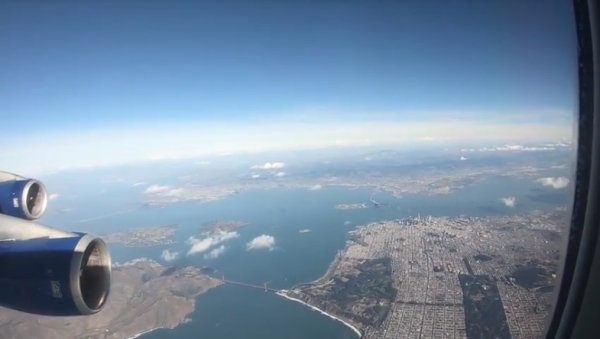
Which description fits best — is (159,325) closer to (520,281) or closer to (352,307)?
(352,307)

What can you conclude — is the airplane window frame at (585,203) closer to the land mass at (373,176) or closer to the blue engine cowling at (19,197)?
the blue engine cowling at (19,197)

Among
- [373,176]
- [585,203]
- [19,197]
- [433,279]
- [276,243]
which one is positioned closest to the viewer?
[585,203]

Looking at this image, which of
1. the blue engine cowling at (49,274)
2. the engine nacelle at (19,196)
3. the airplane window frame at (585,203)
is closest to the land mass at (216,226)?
the engine nacelle at (19,196)

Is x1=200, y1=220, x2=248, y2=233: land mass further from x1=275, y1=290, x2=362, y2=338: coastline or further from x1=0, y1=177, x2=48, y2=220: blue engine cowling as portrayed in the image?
x1=0, y1=177, x2=48, y2=220: blue engine cowling

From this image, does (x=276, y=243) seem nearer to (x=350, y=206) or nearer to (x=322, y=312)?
(x=350, y=206)

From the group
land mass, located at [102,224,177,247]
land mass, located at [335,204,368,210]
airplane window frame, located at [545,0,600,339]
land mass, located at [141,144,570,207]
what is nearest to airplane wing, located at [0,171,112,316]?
land mass, located at [102,224,177,247]

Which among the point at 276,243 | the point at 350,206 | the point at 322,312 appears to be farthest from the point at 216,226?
Answer: the point at 350,206

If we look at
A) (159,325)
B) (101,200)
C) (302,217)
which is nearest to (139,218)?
(101,200)
